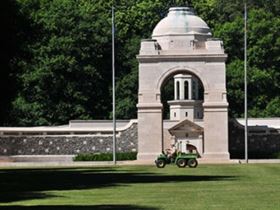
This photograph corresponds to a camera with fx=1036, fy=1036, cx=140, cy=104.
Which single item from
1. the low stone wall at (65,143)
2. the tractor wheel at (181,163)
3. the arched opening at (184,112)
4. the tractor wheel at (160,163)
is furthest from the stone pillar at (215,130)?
the tractor wheel at (181,163)

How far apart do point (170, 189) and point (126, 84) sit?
5594cm

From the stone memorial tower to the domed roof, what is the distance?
3.05m

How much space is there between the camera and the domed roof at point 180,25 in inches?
3024

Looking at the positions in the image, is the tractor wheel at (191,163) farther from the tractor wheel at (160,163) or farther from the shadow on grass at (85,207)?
the shadow on grass at (85,207)

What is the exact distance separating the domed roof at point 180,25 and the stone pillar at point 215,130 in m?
6.90

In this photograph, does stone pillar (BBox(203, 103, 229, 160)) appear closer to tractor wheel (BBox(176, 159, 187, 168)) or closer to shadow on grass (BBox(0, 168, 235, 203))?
tractor wheel (BBox(176, 159, 187, 168))

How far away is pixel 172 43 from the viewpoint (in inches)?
2936

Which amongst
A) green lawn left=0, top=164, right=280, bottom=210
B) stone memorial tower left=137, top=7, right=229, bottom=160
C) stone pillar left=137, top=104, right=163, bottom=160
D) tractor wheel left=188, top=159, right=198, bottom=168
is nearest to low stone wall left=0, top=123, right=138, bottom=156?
stone pillar left=137, top=104, right=163, bottom=160

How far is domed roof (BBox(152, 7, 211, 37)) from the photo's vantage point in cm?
7681

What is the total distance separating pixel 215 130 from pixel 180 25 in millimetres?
9033

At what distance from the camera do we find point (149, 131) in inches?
2894

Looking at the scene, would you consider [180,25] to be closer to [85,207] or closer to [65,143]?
[65,143]

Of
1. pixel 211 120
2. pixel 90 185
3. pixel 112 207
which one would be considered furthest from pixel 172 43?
pixel 112 207

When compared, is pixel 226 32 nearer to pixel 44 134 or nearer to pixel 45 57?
pixel 45 57
